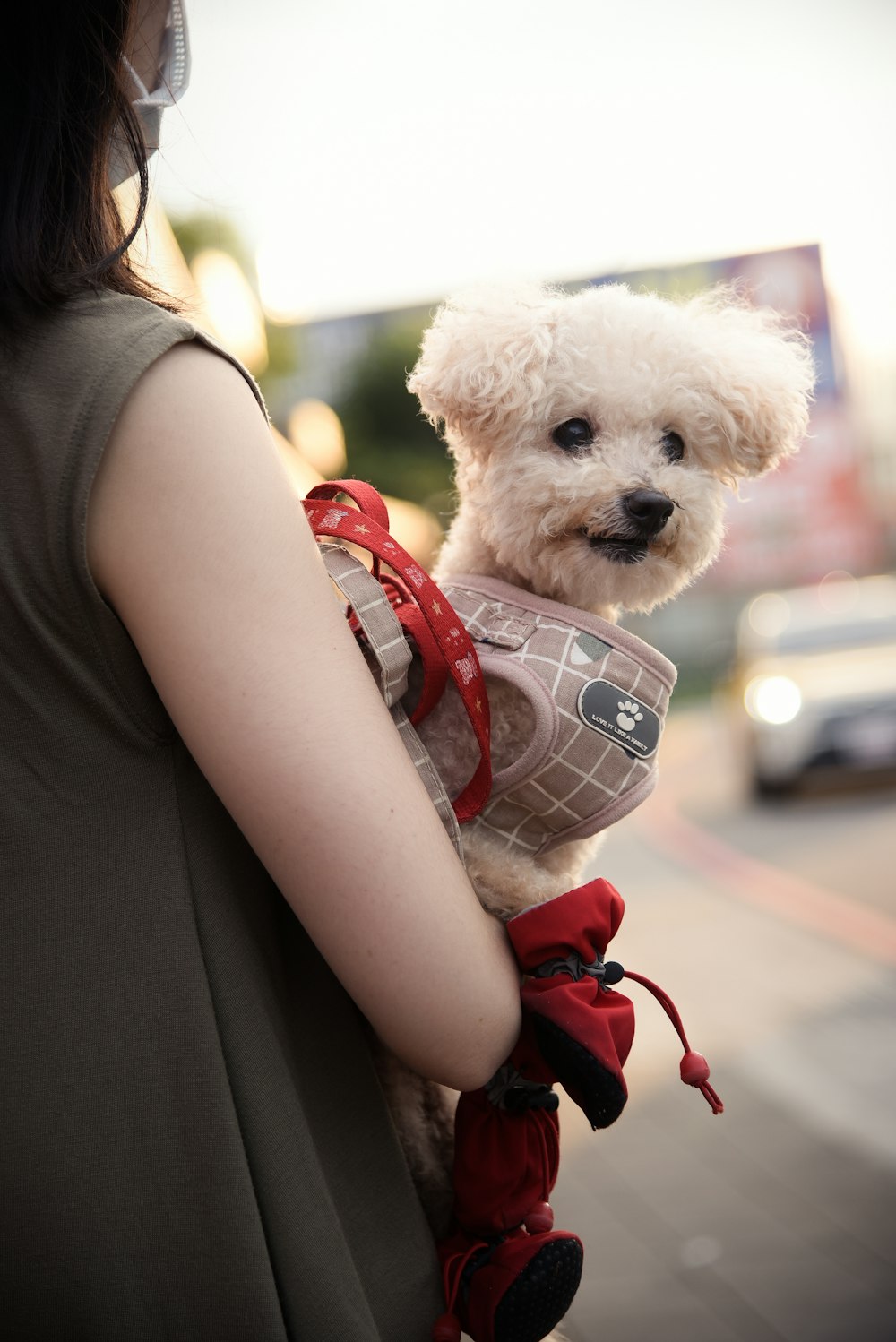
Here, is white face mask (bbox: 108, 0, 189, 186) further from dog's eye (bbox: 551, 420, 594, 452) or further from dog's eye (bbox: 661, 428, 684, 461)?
dog's eye (bbox: 661, 428, 684, 461)

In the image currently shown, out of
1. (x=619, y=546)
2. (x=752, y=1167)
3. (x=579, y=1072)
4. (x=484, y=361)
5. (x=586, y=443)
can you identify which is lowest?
(x=752, y=1167)

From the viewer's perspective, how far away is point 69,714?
92 cm

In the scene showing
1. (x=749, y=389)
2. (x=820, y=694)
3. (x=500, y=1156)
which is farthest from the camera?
(x=820, y=694)

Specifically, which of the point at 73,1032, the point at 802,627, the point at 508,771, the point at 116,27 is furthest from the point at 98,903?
the point at 802,627

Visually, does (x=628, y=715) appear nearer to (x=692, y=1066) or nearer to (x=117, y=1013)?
(x=692, y=1066)

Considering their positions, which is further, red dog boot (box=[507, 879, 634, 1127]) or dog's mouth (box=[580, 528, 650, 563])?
dog's mouth (box=[580, 528, 650, 563])

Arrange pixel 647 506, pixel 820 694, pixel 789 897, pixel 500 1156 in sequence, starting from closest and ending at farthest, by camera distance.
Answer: pixel 500 1156 → pixel 647 506 → pixel 789 897 → pixel 820 694

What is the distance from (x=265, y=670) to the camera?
869 millimetres

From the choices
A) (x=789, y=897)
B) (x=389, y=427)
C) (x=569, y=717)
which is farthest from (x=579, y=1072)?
(x=389, y=427)

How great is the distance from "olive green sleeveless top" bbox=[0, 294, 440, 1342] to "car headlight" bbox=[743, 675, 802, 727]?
9738 mm

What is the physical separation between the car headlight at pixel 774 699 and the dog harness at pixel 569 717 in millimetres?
9201

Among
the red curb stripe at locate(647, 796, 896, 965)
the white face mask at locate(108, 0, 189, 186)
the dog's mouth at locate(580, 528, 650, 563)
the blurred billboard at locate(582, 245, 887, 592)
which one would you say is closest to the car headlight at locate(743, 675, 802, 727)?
the red curb stripe at locate(647, 796, 896, 965)

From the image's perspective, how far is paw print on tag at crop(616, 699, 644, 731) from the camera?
52.7 inches

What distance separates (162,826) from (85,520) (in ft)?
0.90
